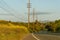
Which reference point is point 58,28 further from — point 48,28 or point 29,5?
point 29,5

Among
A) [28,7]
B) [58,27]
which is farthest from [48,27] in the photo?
[28,7]

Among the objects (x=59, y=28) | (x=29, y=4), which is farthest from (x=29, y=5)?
(x=59, y=28)

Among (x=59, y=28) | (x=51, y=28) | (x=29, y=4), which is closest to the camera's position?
(x=29, y=4)

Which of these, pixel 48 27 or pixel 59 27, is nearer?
pixel 59 27

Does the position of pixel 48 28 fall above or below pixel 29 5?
below

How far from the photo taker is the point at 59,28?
300 feet

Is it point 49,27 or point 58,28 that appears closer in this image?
point 58,28

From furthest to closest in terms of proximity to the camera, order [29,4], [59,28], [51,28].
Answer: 1. [51,28]
2. [59,28]
3. [29,4]

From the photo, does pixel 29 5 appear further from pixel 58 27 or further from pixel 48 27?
pixel 48 27

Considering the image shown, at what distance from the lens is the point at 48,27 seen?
343 feet

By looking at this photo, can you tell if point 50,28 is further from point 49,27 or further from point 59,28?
point 59,28

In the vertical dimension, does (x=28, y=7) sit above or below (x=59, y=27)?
above

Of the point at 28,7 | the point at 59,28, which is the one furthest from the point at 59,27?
the point at 28,7

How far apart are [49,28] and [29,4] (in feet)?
125
